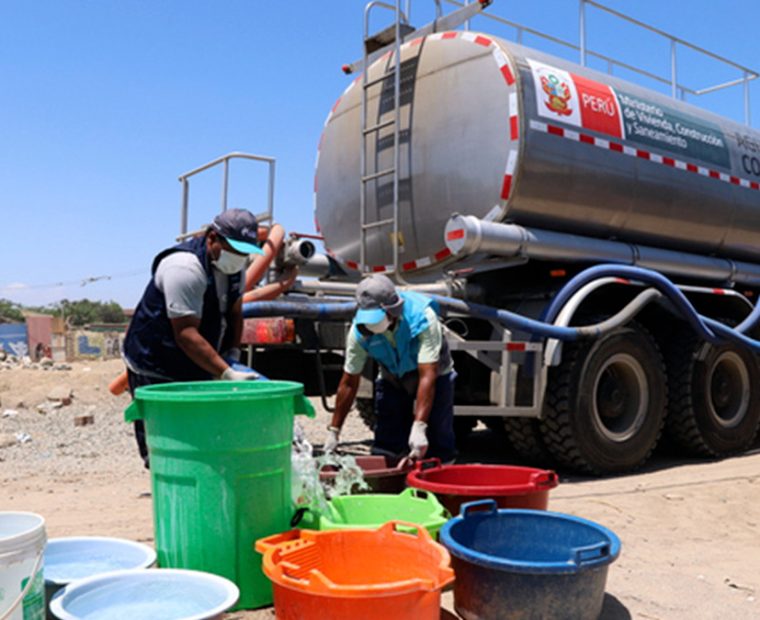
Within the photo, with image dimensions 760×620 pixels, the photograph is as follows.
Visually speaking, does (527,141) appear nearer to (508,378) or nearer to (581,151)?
(581,151)

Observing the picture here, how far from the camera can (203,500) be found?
8.40 ft

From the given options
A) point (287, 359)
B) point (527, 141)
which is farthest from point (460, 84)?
point (287, 359)

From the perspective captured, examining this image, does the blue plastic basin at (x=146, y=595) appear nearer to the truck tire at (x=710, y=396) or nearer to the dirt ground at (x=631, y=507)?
the dirt ground at (x=631, y=507)

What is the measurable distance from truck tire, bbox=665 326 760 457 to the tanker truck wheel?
34cm

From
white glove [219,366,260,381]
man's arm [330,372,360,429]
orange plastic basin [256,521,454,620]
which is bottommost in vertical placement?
orange plastic basin [256,521,454,620]

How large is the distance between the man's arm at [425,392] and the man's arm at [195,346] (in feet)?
3.63

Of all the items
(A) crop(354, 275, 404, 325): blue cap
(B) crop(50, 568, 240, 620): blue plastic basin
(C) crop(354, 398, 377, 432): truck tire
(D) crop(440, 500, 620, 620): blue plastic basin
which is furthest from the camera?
(C) crop(354, 398, 377, 432): truck tire

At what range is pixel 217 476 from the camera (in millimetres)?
2553

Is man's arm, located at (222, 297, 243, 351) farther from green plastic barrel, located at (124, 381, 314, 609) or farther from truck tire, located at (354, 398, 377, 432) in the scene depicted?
truck tire, located at (354, 398, 377, 432)

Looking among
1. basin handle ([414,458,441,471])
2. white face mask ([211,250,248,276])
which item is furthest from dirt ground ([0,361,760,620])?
white face mask ([211,250,248,276])

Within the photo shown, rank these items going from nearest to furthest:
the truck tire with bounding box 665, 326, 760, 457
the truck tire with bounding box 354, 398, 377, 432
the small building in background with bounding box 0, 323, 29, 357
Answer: the truck tire with bounding box 665, 326, 760, 457
the truck tire with bounding box 354, 398, 377, 432
the small building in background with bounding box 0, 323, 29, 357

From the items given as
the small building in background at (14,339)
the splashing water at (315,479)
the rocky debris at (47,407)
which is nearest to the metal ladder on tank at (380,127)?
the splashing water at (315,479)

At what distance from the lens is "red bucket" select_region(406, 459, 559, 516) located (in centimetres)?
315

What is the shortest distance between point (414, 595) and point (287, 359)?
3.88 meters
